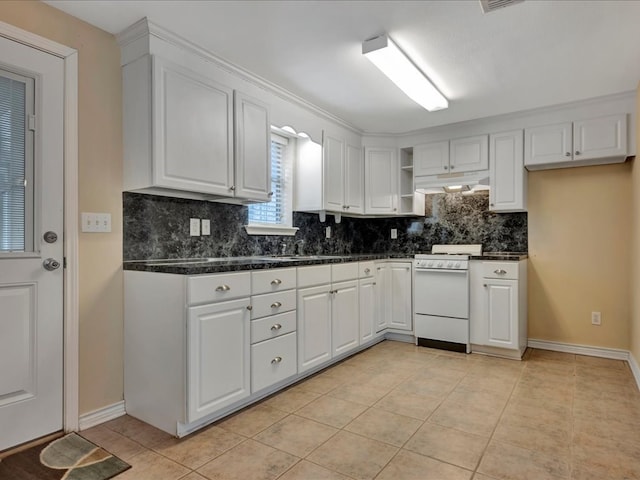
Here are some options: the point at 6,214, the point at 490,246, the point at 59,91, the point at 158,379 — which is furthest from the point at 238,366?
the point at 490,246

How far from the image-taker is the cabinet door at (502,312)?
11.2 ft

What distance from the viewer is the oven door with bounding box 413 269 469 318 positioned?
11.9 feet

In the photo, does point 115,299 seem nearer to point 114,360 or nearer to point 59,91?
point 114,360

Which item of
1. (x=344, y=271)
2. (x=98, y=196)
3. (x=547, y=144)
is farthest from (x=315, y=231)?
(x=547, y=144)

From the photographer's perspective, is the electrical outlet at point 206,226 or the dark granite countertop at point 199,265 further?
the electrical outlet at point 206,226

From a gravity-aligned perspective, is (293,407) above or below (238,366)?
below

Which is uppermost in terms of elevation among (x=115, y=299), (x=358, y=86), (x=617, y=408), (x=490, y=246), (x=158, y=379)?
(x=358, y=86)

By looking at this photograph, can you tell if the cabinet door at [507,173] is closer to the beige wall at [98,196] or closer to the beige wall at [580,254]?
the beige wall at [580,254]

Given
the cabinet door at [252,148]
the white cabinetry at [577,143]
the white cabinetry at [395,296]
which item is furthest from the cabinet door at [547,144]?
the cabinet door at [252,148]

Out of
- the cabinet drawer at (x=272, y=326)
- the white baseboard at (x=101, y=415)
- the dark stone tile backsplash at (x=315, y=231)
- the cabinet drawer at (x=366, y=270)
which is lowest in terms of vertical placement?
the white baseboard at (x=101, y=415)

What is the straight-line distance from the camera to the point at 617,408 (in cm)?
241

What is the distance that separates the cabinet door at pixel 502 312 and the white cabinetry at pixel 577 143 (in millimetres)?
1206

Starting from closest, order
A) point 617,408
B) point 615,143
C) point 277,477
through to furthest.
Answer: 1. point 277,477
2. point 617,408
3. point 615,143

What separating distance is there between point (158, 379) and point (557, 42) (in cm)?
310
